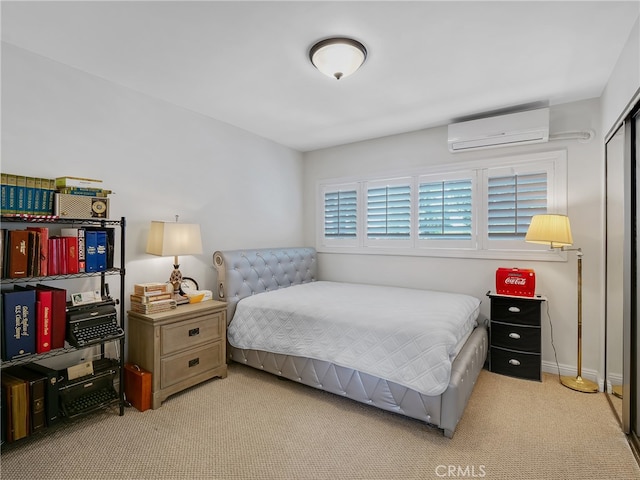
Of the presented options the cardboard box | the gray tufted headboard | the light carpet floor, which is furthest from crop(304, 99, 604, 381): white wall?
the cardboard box

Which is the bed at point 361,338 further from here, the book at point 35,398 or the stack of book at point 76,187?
the book at point 35,398

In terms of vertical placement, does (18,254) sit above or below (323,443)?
above

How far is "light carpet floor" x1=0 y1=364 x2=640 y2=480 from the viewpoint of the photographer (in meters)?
1.86

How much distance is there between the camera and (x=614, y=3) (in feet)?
5.83

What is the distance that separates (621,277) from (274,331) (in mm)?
2681

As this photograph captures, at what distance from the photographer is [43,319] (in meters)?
2.07

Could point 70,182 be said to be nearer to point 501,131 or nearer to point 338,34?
point 338,34

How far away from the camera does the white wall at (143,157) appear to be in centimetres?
231

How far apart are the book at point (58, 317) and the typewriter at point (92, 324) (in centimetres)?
4

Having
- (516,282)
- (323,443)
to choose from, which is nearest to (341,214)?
(516,282)

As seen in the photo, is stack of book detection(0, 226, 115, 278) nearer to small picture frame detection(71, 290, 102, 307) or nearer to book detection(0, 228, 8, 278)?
book detection(0, 228, 8, 278)

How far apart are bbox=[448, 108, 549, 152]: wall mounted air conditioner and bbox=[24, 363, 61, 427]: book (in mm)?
3919

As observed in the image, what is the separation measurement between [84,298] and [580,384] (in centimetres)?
406

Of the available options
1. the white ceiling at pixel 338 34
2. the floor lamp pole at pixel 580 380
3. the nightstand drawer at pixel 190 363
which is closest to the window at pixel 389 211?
the white ceiling at pixel 338 34
